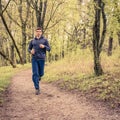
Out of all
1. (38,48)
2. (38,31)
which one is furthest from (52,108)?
(38,31)

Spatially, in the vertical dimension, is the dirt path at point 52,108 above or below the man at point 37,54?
below

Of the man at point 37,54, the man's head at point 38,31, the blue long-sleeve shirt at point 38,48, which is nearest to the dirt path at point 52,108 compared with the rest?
the man at point 37,54

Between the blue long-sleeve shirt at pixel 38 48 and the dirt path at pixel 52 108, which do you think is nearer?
the dirt path at pixel 52 108

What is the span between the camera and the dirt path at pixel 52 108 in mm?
7013

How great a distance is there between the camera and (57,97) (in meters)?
9.78

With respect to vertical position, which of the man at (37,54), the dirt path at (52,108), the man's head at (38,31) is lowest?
the dirt path at (52,108)

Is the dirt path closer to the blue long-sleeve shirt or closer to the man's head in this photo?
the blue long-sleeve shirt

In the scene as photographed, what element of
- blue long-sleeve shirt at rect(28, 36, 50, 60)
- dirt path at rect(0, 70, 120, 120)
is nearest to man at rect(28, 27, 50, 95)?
blue long-sleeve shirt at rect(28, 36, 50, 60)

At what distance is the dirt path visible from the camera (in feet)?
23.0

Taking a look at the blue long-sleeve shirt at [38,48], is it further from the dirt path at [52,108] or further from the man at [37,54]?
the dirt path at [52,108]

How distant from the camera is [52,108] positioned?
7980mm

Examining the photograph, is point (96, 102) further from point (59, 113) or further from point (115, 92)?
point (59, 113)

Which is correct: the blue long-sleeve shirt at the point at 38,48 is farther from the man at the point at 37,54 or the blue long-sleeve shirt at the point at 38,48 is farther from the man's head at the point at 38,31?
the man's head at the point at 38,31

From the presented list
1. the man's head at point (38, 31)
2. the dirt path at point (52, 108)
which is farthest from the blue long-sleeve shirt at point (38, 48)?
the dirt path at point (52, 108)
